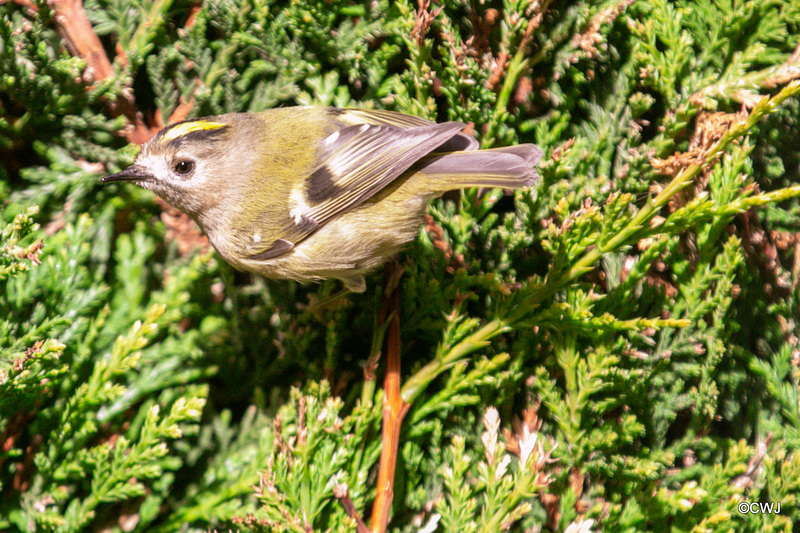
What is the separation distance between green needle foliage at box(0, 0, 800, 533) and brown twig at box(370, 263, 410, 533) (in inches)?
2.0

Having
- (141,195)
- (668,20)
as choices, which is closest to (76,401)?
(141,195)

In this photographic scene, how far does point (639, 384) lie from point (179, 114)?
174cm

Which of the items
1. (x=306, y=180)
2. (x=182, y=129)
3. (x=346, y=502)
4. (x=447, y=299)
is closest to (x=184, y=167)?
(x=182, y=129)

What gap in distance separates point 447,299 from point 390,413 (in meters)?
0.38

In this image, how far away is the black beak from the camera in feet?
5.71

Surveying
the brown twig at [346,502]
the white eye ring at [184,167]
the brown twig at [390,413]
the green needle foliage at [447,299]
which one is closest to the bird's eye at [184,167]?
the white eye ring at [184,167]

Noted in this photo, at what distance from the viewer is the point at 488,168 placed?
1596mm

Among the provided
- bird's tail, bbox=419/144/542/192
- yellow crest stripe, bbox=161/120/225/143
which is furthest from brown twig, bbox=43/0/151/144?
bird's tail, bbox=419/144/542/192

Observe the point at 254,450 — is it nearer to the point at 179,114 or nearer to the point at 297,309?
the point at 297,309

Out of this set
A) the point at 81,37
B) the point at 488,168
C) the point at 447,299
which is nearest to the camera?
the point at 488,168

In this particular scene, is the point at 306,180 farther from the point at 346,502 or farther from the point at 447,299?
the point at 346,502

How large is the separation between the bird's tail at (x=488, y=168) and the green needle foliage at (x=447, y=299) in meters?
0.07

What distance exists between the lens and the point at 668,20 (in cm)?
164

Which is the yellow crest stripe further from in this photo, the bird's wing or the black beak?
the bird's wing
